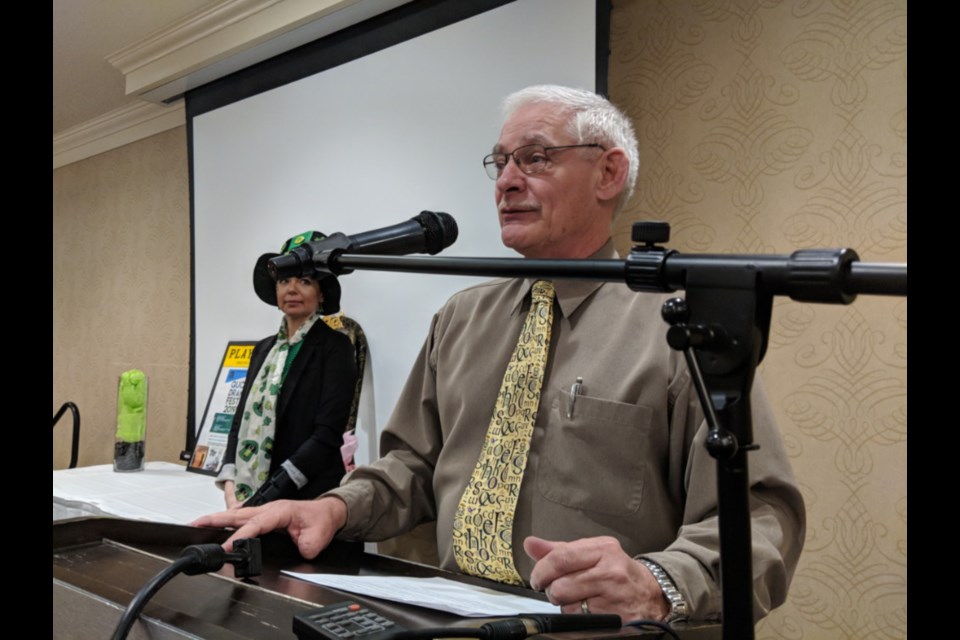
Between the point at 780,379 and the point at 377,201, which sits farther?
the point at 377,201

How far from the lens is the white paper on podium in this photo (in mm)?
680

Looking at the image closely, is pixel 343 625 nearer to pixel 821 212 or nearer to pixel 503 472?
pixel 503 472

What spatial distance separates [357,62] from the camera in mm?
2764

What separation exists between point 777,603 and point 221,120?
3.22 metres

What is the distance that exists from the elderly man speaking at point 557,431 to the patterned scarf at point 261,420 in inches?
43.4

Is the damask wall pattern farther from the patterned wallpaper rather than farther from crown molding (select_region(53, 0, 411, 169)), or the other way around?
the patterned wallpaper

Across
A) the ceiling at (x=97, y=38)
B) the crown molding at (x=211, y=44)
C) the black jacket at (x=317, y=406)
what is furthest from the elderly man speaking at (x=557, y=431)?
the ceiling at (x=97, y=38)

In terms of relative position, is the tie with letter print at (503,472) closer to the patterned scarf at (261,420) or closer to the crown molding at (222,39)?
the patterned scarf at (261,420)

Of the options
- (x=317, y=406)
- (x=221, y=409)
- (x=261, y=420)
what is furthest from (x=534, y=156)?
(x=221, y=409)

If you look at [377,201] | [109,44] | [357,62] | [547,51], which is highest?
[109,44]

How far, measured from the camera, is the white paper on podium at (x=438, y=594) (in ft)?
2.23

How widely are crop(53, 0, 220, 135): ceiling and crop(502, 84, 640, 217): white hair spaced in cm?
214

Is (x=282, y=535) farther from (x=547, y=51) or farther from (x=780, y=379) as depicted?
(x=547, y=51)
